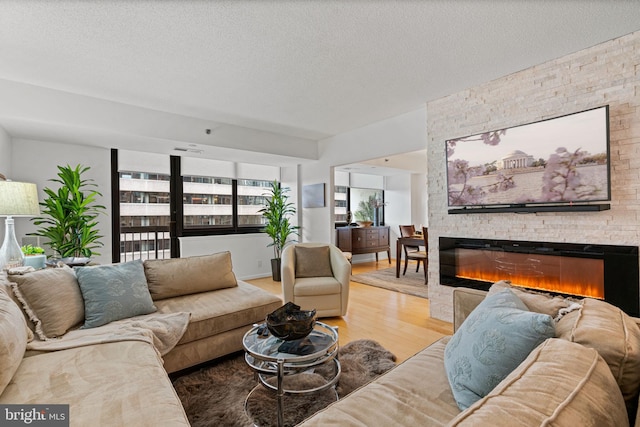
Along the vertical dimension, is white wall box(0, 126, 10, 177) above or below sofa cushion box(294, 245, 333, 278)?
above

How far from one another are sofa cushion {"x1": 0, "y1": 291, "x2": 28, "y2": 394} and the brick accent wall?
3432 mm

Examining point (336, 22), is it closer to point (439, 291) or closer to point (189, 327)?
point (189, 327)

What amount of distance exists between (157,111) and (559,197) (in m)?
4.39

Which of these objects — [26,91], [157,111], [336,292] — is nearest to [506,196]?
[336,292]

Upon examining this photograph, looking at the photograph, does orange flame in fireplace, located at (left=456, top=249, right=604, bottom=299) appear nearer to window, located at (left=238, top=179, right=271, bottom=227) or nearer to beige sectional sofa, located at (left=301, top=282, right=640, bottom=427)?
beige sectional sofa, located at (left=301, top=282, right=640, bottom=427)

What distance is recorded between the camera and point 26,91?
3.00 meters

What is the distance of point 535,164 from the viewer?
8.82ft

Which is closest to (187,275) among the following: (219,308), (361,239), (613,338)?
(219,308)

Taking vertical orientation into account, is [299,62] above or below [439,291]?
above

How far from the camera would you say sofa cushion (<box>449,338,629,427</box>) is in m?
0.61

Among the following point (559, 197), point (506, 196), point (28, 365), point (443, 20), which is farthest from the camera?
point (506, 196)

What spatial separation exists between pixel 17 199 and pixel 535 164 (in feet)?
13.9

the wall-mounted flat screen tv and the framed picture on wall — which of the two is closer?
the wall-mounted flat screen tv

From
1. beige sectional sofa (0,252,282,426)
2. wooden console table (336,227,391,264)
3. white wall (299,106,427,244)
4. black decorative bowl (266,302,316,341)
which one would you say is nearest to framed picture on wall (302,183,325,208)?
white wall (299,106,427,244)
